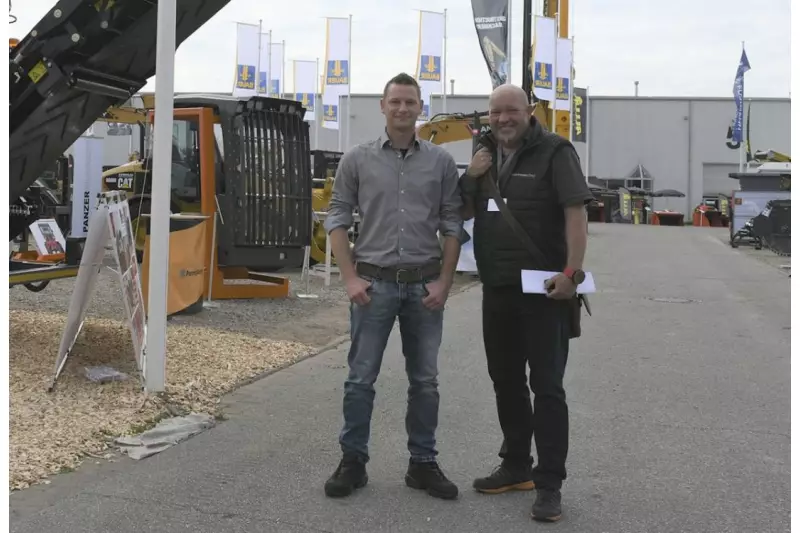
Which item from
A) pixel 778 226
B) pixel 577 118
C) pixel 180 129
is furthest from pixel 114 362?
pixel 577 118

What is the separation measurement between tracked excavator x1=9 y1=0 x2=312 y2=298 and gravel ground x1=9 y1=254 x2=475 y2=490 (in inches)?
26.3

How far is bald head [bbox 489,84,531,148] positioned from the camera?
410cm

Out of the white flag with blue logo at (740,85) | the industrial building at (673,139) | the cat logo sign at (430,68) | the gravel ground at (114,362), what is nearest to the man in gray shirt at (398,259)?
the gravel ground at (114,362)

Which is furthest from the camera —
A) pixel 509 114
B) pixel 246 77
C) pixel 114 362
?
pixel 246 77

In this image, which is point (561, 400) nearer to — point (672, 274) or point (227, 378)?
point (227, 378)

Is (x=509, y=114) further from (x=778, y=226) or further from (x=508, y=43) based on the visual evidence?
(x=778, y=226)

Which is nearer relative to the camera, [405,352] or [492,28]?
[405,352]

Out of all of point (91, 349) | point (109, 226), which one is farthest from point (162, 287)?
point (91, 349)

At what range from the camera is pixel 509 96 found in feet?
13.4

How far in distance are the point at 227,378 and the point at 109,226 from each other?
1.48 m

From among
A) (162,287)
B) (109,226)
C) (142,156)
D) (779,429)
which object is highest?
(142,156)

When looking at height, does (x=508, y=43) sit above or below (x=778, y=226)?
above

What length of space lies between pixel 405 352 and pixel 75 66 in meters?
3.46

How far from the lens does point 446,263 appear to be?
14.1ft
